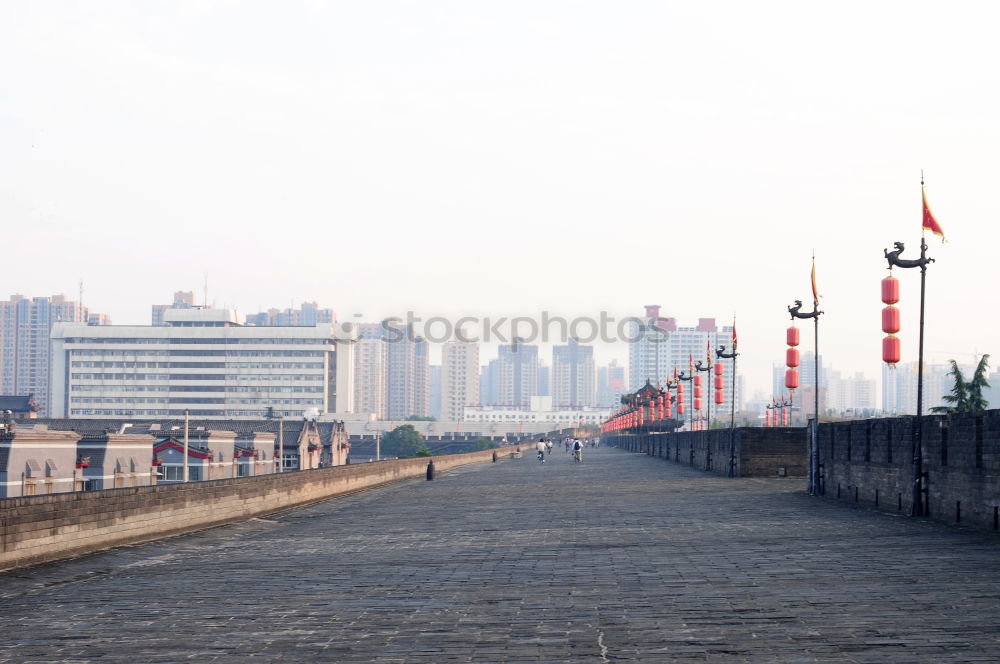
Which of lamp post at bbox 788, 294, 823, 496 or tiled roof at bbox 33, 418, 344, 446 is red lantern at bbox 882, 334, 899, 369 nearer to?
lamp post at bbox 788, 294, 823, 496

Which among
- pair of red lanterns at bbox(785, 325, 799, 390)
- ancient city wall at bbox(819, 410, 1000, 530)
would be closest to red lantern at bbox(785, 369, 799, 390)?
pair of red lanterns at bbox(785, 325, 799, 390)

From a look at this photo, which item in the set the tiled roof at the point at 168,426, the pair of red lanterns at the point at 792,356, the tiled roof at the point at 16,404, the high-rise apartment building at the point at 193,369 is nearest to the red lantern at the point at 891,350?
the pair of red lanterns at the point at 792,356

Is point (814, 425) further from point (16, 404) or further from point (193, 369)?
point (193, 369)

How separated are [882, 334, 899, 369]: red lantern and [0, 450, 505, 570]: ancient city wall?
15.1 m

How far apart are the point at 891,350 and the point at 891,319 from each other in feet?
2.46

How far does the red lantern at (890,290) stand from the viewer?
78.4ft

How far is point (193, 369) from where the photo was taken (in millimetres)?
186125

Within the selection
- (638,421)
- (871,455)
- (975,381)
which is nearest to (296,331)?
(638,421)

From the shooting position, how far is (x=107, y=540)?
17.6 m

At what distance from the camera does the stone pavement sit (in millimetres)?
8727

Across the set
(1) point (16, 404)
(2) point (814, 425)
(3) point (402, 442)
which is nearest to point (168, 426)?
(1) point (16, 404)

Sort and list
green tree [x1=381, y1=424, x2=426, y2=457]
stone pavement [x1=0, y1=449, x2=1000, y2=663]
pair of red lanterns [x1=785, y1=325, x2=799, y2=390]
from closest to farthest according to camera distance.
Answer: stone pavement [x1=0, y1=449, x2=1000, y2=663] < pair of red lanterns [x1=785, y1=325, x2=799, y2=390] < green tree [x1=381, y1=424, x2=426, y2=457]

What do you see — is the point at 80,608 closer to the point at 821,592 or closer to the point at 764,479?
the point at 821,592

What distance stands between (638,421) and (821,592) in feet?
372
